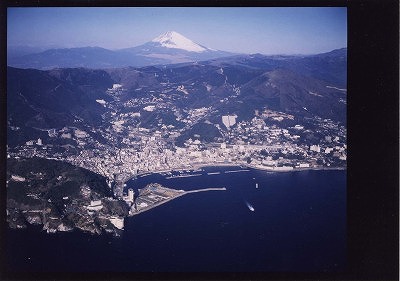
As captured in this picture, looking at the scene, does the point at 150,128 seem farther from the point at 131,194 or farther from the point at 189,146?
the point at 131,194

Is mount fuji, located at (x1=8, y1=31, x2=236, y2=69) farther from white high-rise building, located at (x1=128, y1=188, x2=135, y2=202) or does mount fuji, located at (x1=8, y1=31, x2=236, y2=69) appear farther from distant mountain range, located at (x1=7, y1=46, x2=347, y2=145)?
white high-rise building, located at (x1=128, y1=188, x2=135, y2=202)

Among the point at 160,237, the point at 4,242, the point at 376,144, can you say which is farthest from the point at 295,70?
the point at 4,242

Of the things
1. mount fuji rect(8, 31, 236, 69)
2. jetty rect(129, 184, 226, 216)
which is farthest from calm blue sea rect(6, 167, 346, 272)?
mount fuji rect(8, 31, 236, 69)

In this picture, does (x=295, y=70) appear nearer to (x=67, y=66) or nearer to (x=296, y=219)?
(x=296, y=219)

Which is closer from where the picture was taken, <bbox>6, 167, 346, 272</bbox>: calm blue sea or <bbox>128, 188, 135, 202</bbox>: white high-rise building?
<bbox>6, 167, 346, 272</bbox>: calm blue sea

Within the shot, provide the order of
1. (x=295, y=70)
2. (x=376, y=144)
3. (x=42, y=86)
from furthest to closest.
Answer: (x=295, y=70) < (x=42, y=86) < (x=376, y=144)

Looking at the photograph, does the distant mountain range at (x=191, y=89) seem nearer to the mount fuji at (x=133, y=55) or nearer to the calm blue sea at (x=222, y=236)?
the mount fuji at (x=133, y=55)

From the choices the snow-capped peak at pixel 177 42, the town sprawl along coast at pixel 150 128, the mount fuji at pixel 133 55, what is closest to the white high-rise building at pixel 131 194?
the town sprawl along coast at pixel 150 128

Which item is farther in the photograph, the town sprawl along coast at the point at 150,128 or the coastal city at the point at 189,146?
the coastal city at the point at 189,146
